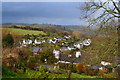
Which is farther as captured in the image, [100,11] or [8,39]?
[8,39]

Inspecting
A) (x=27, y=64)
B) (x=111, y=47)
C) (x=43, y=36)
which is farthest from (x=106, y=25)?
(x=43, y=36)

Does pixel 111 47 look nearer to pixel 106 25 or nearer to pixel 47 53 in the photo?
pixel 106 25

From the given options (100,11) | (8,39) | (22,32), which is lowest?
(8,39)

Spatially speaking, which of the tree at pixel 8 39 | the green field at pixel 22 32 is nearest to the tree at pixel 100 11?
the tree at pixel 8 39

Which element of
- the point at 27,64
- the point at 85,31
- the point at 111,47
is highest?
the point at 85,31

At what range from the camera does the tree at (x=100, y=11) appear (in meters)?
4.01

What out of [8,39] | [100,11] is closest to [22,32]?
[8,39]

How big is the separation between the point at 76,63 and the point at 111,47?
2986 mm

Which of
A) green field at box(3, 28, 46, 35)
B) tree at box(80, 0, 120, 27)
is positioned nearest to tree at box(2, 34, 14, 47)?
green field at box(3, 28, 46, 35)

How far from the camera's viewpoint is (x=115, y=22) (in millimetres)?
4047

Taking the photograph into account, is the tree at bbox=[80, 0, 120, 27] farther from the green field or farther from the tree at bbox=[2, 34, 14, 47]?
the green field

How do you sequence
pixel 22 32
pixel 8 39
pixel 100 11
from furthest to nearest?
pixel 22 32, pixel 8 39, pixel 100 11

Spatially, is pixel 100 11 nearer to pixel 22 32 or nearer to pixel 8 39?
pixel 8 39

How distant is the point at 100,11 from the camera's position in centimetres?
423
